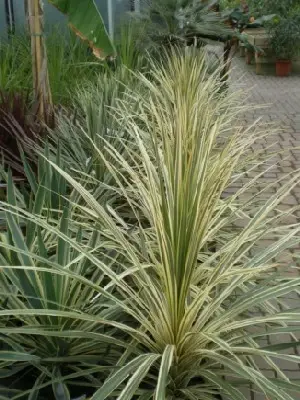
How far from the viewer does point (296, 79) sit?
44.3 ft

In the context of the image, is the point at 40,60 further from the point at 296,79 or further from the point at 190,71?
the point at 296,79

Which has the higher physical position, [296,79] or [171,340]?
[171,340]

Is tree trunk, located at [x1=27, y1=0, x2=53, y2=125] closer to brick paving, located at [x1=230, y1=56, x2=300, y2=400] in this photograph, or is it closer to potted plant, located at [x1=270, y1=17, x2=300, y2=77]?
brick paving, located at [x1=230, y1=56, x2=300, y2=400]

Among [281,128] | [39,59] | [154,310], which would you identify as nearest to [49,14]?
[281,128]

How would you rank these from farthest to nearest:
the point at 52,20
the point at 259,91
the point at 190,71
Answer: the point at 259,91 < the point at 52,20 < the point at 190,71

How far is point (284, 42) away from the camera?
1354cm

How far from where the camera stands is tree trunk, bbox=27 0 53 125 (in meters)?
5.12

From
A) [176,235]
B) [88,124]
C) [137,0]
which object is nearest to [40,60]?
[88,124]

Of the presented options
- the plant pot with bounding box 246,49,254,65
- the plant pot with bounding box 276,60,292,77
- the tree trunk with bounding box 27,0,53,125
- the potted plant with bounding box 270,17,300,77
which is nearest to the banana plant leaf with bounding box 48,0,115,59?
the tree trunk with bounding box 27,0,53,125

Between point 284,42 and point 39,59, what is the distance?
941 centimetres

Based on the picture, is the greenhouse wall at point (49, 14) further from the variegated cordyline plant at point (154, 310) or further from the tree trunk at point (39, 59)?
the variegated cordyline plant at point (154, 310)

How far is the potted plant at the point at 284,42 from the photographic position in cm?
1343

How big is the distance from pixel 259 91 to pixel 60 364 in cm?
1036

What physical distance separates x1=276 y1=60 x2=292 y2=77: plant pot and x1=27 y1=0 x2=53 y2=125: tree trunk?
9620mm
